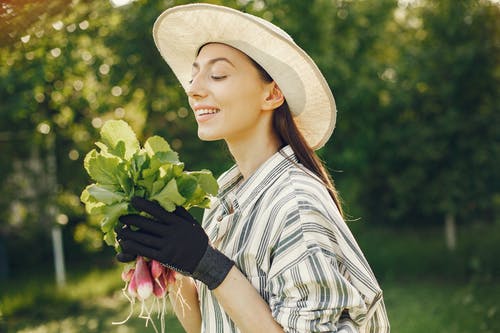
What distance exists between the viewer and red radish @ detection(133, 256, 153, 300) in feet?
5.89

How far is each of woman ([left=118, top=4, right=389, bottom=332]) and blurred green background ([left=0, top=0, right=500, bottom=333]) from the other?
4.71 meters

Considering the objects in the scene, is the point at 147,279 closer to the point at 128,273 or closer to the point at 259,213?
the point at 128,273

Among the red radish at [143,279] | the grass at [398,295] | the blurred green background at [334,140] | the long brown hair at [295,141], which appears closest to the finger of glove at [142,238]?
the red radish at [143,279]

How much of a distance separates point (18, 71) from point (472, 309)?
5.57 m

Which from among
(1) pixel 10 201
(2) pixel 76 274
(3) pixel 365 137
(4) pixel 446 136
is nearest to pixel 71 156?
(1) pixel 10 201

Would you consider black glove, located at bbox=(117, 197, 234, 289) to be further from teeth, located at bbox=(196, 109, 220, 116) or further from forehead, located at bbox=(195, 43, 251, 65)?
forehead, located at bbox=(195, 43, 251, 65)

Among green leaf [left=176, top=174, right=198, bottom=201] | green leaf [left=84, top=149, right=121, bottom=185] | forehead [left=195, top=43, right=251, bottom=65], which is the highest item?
forehead [left=195, top=43, right=251, bottom=65]

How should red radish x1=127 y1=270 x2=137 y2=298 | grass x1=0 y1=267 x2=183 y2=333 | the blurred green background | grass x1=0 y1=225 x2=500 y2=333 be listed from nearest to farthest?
red radish x1=127 y1=270 x2=137 y2=298
grass x1=0 y1=225 x2=500 y2=333
grass x1=0 y1=267 x2=183 y2=333
the blurred green background

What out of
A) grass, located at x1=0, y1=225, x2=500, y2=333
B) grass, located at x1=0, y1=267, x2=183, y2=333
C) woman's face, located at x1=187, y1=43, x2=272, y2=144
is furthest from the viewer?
grass, located at x1=0, y1=267, x2=183, y2=333

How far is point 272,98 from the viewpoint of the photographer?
206 centimetres

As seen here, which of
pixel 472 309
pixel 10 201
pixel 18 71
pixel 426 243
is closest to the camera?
pixel 18 71

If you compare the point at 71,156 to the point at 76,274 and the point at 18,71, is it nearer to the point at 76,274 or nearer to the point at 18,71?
the point at 76,274

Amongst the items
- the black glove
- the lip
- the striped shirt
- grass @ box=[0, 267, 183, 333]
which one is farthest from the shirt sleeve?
grass @ box=[0, 267, 183, 333]

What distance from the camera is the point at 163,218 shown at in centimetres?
168
